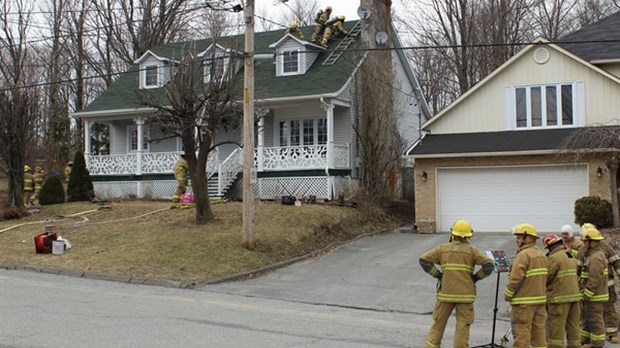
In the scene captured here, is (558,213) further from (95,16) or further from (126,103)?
(95,16)

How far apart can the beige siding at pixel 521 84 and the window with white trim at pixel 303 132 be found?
5.30 metres

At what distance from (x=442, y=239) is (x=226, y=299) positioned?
9.31m

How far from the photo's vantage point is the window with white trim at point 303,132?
89.1 feet

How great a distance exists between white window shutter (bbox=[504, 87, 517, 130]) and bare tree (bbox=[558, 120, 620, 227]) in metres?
2.62

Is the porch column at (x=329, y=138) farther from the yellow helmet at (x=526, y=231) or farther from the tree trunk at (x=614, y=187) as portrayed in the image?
the yellow helmet at (x=526, y=231)

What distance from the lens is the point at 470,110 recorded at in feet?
74.3

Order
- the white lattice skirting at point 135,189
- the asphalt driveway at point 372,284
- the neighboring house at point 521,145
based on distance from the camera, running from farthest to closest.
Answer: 1. the white lattice skirting at point 135,189
2. the neighboring house at point 521,145
3. the asphalt driveway at point 372,284

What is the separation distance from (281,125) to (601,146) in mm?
13193

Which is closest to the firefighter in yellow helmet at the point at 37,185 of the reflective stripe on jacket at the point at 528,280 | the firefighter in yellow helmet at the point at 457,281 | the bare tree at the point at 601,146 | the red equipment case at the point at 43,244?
the red equipment case at the point at 43,244

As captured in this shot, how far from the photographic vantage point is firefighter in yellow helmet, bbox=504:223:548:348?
26.2ft

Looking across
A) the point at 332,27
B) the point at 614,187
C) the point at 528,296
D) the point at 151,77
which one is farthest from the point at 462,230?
the point at 151,77

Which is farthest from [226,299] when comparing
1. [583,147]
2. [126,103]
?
[126,103]

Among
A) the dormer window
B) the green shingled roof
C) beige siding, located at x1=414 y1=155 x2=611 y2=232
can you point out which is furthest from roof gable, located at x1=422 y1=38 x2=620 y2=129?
the dormer window

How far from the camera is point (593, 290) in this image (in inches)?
357
